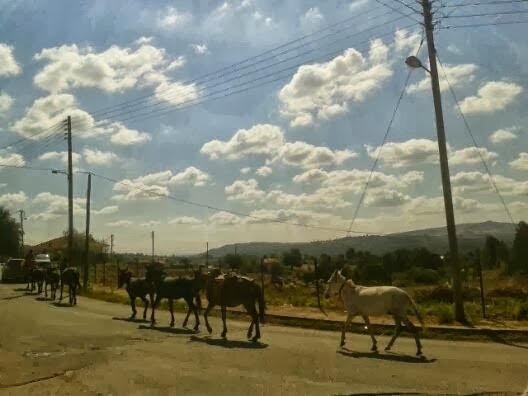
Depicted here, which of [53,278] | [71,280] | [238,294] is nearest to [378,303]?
[238,294]

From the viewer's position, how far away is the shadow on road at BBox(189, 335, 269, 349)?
13.8 meters

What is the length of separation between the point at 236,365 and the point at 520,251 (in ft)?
193

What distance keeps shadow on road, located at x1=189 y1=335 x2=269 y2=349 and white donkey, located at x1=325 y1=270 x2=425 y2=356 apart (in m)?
2.04

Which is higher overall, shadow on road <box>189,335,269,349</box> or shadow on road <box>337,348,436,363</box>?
shadow on road <box>189,335,269,349</box>

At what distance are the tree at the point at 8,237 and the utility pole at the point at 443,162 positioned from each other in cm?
9976

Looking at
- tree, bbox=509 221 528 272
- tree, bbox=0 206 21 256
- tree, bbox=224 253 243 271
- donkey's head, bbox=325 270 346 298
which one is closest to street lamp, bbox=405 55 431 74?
donkey's head, bbox=325 270 346 298

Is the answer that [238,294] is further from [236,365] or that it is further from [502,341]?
[502,341]

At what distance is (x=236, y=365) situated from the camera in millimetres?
11273

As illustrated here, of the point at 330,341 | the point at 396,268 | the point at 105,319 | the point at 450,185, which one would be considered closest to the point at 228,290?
the point at 330,341

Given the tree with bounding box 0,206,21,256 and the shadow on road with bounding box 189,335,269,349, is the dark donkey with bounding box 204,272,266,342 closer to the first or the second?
the shadow on road with bounding box 189,335,269,349

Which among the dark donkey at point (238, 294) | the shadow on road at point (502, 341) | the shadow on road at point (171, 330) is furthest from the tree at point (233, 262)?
the shadow on road at point (502, 341)

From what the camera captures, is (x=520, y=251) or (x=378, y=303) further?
(x=520, y=251)

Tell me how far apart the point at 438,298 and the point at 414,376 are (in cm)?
1895

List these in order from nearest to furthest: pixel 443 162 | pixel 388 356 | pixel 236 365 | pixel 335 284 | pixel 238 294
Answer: pixel 236 365, pixel 388 356, pixel 335 284, pixel 238 294, pixel 443 162
